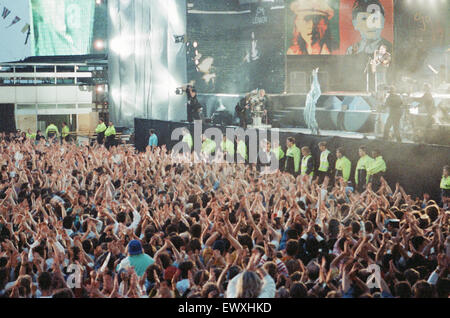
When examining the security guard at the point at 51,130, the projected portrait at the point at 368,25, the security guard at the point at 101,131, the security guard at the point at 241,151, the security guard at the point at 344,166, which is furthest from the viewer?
the projected portrait at the point at 368,25

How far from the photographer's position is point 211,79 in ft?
79.6

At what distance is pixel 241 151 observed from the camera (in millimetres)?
15227

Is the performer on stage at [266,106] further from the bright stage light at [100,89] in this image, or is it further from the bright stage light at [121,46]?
the bright stage light at [100,89]

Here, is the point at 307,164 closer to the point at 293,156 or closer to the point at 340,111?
the point at 293,156

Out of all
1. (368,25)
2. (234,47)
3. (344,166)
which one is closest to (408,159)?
(344,166)

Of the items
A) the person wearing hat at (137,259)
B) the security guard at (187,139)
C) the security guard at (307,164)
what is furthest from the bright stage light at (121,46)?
the person wearing hat at (137,259)

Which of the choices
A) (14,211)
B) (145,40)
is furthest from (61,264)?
(145,40)

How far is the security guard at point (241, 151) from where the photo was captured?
15070 mm

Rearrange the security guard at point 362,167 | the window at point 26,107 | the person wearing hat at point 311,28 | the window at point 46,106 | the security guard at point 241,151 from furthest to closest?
the window at point 46,106, the window at point 26,107, the person wearing hat at point 311,28, the security guard at point 241,151, the security guard at point 362,167

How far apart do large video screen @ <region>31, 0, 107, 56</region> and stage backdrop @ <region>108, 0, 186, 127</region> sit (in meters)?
27.2

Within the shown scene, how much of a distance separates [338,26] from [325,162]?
566 inches

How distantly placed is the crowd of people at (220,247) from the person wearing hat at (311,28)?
16540 millimetres
